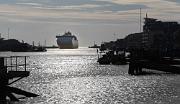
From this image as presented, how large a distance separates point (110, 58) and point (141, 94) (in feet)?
320

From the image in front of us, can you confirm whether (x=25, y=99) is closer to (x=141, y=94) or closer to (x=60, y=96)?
(x=60, y=96)

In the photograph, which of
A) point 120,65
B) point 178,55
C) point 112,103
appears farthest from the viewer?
point 178,55

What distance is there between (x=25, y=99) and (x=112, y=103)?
9.68 meters

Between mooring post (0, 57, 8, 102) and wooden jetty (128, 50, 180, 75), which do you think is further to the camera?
wooden jetty (128, 50, 180, 75)

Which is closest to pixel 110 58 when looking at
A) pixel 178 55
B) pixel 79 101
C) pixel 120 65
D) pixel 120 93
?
Answer: pixel 120 65

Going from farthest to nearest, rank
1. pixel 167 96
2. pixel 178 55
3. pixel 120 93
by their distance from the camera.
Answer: pixel 178 55 → pixel 120 93 → pixel 167 96

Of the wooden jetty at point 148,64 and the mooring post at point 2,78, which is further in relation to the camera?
the wooden jetty at point 148,64

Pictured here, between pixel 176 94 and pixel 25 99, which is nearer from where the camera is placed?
pixel 25 99

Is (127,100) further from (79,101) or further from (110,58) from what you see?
(110,58)

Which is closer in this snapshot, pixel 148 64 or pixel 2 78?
pixel 2 78

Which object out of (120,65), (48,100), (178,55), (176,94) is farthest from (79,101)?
(178,55)

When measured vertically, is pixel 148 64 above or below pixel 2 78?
below

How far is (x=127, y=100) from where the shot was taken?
5500 centimetres

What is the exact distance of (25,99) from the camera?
53.6m
